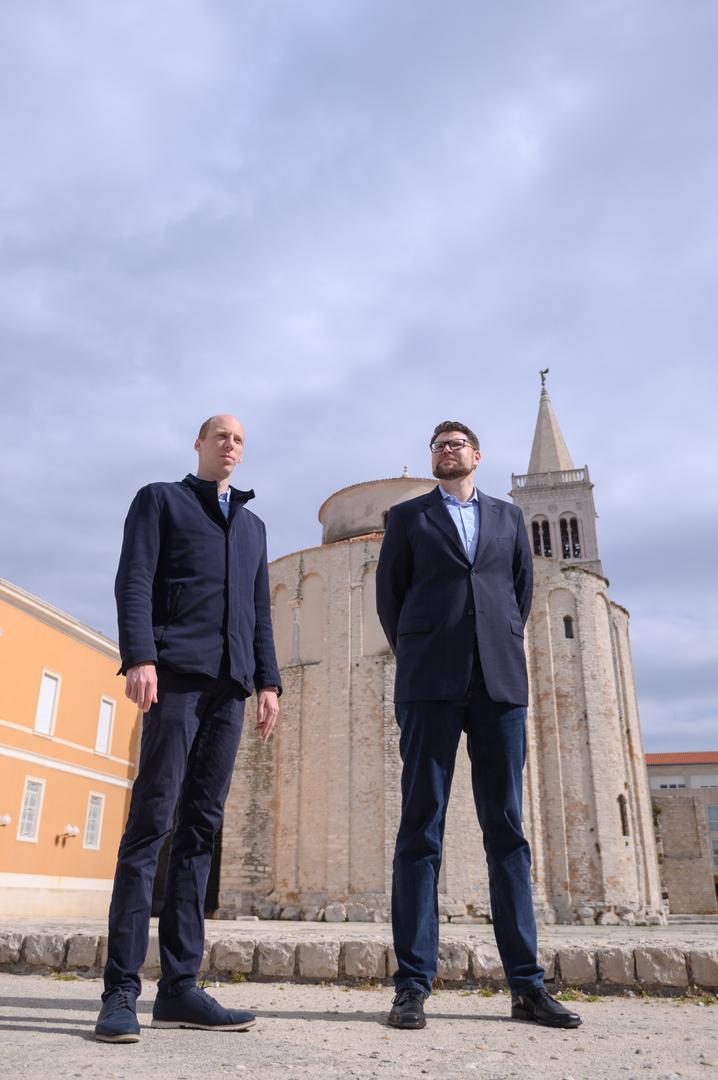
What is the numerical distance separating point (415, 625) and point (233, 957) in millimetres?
2371

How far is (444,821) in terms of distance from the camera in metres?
3.50

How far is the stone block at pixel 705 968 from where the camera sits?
400 cm

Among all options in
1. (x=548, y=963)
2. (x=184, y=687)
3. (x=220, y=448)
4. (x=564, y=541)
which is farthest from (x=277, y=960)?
(x=564, y=541)

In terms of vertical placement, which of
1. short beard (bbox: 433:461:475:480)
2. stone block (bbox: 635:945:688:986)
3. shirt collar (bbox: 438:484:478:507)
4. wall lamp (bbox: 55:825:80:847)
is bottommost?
stone block (bbox: 635:945:688:986)

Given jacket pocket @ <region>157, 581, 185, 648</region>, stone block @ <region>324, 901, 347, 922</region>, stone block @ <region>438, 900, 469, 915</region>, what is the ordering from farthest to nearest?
stone block @ <region>324, 901, 347, 922</region> → stone block @ <region>438, 900, 469, 915</region> → jacket pocket @ <region>157, 581, 185, 648</region>

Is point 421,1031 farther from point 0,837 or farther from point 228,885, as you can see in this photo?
point 228,885

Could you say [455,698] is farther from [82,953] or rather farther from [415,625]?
[82,953]

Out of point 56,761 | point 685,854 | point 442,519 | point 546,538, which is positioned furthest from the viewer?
point 546,538

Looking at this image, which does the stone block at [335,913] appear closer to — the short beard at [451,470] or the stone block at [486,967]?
the stone block at [486,967]

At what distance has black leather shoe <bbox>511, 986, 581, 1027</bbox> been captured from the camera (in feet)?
10.2

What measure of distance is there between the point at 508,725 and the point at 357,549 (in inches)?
930

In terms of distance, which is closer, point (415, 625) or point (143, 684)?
point (143, 684)

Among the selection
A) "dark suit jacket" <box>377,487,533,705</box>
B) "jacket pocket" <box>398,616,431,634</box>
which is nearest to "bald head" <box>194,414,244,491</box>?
"dark suit jacket" <box>377,487,533,705</box>

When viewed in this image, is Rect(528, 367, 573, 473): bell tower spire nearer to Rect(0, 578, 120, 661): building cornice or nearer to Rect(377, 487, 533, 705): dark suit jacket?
Rect(0, 578, 120, 661): building cornice
